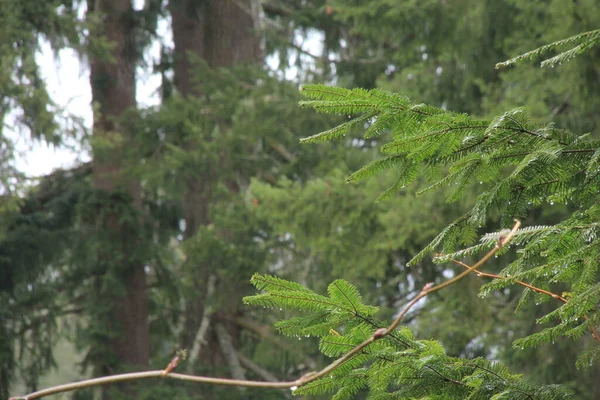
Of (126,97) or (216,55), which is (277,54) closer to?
(216,55)

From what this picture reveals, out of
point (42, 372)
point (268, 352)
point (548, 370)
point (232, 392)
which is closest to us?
point (548, 370)

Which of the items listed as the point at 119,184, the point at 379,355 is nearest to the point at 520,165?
the point at 379,355

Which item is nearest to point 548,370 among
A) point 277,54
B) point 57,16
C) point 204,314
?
point 204,314

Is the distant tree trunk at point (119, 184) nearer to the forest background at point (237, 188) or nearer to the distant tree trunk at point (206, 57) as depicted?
the forest background at point (237, 188)

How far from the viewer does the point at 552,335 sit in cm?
239

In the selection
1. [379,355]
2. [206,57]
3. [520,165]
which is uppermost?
[206,57]

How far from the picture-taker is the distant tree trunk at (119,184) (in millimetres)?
11148

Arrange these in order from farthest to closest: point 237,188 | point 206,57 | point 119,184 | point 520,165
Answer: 1. point 206,57
2. point 237,188
3. point 119,184
4. point 520,165

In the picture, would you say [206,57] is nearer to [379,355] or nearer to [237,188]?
[237,188]

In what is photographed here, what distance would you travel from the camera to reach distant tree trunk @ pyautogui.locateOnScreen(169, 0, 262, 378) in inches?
424

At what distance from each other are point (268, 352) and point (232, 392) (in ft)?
2.95

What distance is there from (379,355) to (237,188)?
9537mm

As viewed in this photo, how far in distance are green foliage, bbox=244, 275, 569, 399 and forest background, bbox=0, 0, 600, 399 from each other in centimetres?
507

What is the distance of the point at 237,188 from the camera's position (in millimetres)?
11734
